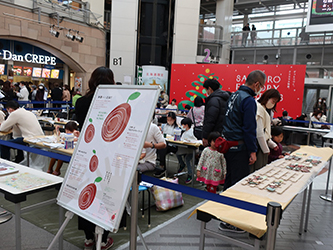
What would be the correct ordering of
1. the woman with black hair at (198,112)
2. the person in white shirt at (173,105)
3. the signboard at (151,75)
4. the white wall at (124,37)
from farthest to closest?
the white wall at (124,37) → the signboard at (151,75) → the person in white shirt at (173,105) → the woman with black hair at (198,112)

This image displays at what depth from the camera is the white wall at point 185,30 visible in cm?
1505

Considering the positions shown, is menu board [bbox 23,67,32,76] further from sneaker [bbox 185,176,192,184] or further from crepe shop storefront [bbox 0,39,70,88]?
sneaker [bbox 185,176,192,184]

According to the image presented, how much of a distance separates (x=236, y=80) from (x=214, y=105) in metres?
6.58

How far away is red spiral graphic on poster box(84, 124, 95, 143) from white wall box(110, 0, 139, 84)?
511 inches

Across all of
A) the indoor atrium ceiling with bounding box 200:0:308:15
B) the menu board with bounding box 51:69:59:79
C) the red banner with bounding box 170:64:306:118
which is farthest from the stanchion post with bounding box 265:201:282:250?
the indoor atrium ceiling with bounding box 200:0:308:15

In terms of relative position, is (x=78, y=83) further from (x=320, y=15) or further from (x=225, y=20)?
(x=320, y=15)

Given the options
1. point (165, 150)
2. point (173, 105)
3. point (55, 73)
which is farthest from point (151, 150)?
point (55, 73)

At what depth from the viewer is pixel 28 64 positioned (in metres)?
14.7

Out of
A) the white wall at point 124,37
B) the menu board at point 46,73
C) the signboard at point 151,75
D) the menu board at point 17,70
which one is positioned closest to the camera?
the signboard at point 151,75

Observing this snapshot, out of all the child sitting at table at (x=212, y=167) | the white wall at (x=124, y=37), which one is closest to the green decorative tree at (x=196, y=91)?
the white wall at (x=124, y=37)

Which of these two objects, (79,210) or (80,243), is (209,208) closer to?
(79,210)

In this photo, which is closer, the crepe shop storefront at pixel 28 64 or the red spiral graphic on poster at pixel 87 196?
the red spiral graphic on poster at pixel 87 196

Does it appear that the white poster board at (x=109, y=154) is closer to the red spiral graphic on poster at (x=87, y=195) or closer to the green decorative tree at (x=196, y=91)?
the red spiral graphic on poster at (x=87, y=195)

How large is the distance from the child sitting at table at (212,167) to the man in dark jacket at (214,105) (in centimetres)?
14
